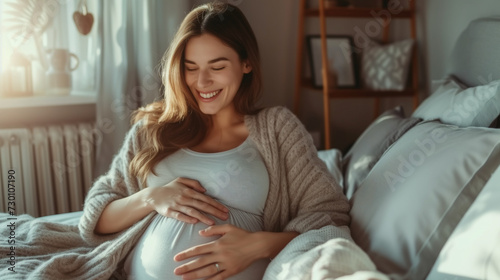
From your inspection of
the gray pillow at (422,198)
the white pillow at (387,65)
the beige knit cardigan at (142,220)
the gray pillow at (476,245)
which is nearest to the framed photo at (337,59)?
the white pillow at (387,65)

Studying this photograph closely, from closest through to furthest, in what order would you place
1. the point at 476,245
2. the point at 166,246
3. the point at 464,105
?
the point at 476,245, the point at 166,246, the point at 464,105

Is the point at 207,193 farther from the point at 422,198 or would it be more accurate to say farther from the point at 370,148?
the point at 370,148

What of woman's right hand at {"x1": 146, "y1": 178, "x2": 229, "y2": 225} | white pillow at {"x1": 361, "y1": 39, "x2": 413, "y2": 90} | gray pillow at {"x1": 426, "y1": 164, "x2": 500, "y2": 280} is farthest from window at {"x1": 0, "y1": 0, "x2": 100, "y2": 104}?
gray pillow at {"x1": 426, "y1": 164, "x2": 500, "y2": 280}

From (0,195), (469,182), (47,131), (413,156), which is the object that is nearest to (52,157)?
(47,131)

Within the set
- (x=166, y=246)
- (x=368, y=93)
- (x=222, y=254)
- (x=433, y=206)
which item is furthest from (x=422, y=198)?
(x=368, y=93)

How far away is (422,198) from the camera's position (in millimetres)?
1081

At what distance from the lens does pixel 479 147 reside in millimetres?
1087

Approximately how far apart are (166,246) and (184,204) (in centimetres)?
10

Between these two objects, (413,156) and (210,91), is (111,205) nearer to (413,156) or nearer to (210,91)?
(210,91)

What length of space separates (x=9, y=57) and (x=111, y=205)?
1174 mm

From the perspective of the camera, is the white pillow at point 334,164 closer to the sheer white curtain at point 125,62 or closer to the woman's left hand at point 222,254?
the woman's left hand at point 222,254

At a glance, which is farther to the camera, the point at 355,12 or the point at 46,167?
the point at 355,12

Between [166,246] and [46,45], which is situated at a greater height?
[46,45]

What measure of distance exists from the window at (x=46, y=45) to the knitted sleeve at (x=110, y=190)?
2.99 feet
